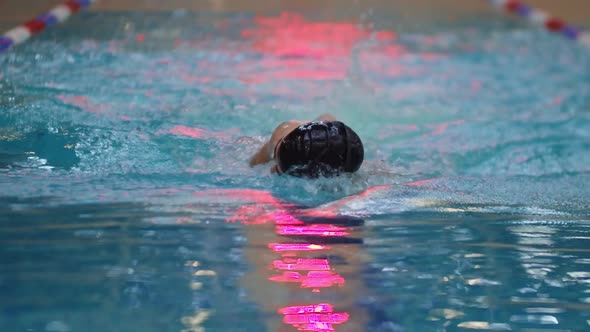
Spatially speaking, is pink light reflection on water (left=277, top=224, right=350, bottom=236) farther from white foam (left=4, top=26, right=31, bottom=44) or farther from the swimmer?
white foam (left=4, top=26, right=31, bottom=44)

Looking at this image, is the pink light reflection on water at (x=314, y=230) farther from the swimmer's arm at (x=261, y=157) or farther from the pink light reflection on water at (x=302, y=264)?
the swimmer's arm at (x=261, y=157)

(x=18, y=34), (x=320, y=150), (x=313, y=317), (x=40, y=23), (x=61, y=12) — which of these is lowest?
(x=313, y=317)

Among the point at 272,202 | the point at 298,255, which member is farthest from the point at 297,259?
the point at 272,202

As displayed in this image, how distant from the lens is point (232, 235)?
2100mm

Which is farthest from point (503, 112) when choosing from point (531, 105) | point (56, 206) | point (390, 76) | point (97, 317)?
point (97, 317)

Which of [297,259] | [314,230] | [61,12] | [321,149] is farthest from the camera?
[61,12]

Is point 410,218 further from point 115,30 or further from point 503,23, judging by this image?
point 503,23

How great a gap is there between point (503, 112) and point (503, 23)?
3647 millimetres

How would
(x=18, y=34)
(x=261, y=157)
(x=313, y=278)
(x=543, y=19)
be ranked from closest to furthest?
(x=313, y=278)
(x=261, y=157)
(x=18, y=34)
(x=543, y=19)

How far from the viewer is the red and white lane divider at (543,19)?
7350 mm

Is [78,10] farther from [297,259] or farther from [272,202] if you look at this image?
[297,259]

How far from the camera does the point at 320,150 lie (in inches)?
94.5

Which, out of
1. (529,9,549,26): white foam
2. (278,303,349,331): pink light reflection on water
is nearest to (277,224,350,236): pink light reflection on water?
(278,303,349,331): pink light reflection on water

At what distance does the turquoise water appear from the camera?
1.68 meters
